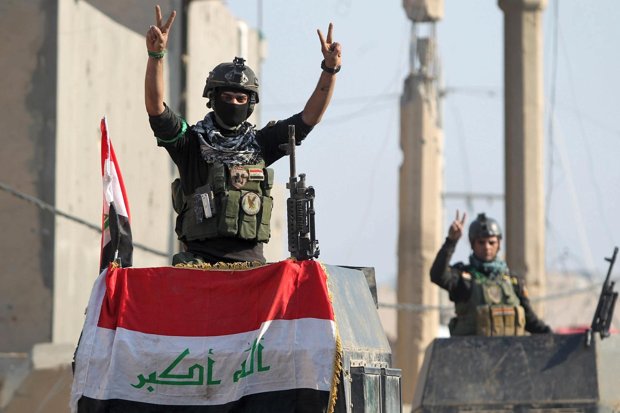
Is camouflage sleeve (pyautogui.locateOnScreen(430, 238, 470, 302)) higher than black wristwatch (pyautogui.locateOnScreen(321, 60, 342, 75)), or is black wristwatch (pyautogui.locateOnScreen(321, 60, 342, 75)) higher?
black wristwatch (pyautogui.locateOnScreen(321, 60, 342, 75))

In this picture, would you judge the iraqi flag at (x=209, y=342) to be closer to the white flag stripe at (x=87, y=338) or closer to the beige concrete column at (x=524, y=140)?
the white flag stripe at (x=87, y=338)

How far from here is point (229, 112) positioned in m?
9.43

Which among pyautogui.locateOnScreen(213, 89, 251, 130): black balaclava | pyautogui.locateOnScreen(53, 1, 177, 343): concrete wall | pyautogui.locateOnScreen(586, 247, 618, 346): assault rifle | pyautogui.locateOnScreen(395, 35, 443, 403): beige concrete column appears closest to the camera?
pyautogui.locateOnScreen(213, 89, 251, 130): black balaclava

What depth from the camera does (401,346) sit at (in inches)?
1344

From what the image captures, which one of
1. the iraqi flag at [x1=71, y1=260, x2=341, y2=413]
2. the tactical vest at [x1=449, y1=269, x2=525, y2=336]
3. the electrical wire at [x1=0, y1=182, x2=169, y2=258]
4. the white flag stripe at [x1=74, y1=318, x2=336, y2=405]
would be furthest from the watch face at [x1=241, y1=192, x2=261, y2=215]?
the electrical wire at [x1=0, y1=182, x2=169, y2=258]

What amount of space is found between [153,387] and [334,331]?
90 centimetres

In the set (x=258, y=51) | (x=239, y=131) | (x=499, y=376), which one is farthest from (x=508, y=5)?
(x=239, y=131)

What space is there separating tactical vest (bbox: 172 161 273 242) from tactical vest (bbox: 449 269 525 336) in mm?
5203

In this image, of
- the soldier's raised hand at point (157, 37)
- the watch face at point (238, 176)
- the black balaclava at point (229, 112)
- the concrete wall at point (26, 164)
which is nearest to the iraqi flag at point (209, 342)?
the watch face at point (238, 176)

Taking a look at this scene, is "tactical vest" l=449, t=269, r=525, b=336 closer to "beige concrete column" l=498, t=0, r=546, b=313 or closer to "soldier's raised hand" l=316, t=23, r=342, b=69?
"soldier's raised hand" l=316, t=23, r=342, b=69

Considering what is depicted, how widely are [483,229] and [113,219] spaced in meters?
6.00

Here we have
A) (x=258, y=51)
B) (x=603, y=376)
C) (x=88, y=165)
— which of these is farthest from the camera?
(x=258, y=51)

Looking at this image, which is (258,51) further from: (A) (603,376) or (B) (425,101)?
(B) (425,101)

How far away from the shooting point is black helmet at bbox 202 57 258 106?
935 cm
